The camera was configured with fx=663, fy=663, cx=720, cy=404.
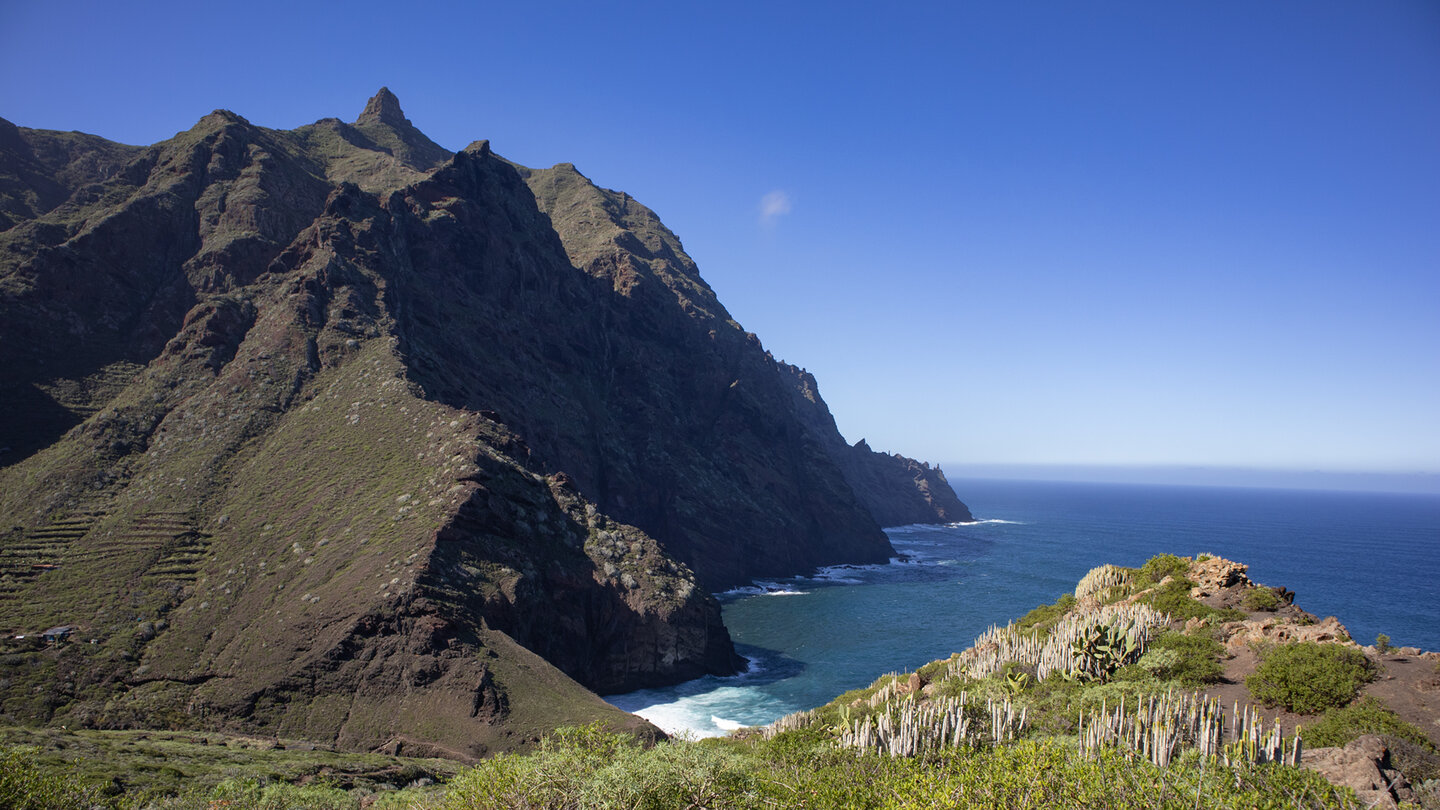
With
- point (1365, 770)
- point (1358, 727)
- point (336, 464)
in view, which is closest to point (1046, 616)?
point (1358, 727)

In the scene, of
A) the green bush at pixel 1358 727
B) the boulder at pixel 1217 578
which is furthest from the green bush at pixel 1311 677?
the boulder at pixel 1217 578

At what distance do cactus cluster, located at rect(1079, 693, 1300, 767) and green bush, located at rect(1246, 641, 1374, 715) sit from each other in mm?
1838

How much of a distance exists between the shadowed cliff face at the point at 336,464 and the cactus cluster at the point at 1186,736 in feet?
82.3

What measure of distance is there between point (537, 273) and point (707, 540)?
46.4 meters

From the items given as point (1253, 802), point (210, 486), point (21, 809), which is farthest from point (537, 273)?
point (1253, 802)

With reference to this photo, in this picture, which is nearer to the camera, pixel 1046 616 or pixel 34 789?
pixel 34 789

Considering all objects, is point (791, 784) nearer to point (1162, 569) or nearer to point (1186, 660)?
point (1186, 660)

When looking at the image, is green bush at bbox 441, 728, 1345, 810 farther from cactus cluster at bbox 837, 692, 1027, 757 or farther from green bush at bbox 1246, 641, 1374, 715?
green bush at bbox 1246, 641, 1374, 715

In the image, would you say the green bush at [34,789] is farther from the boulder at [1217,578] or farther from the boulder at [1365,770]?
the boulder at [1217,578]

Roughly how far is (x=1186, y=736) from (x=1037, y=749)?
473 cm

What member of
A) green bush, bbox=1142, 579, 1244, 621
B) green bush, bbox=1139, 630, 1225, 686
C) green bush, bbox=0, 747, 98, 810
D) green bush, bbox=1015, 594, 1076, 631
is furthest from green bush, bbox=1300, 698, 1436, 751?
green bush, bbox=0, 747, 98, 810

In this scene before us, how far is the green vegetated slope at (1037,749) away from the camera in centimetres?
1296

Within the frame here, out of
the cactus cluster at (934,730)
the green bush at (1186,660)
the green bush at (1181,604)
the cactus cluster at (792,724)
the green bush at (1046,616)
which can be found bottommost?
the cactus cluster at (792,724)

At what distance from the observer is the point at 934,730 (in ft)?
64.4
